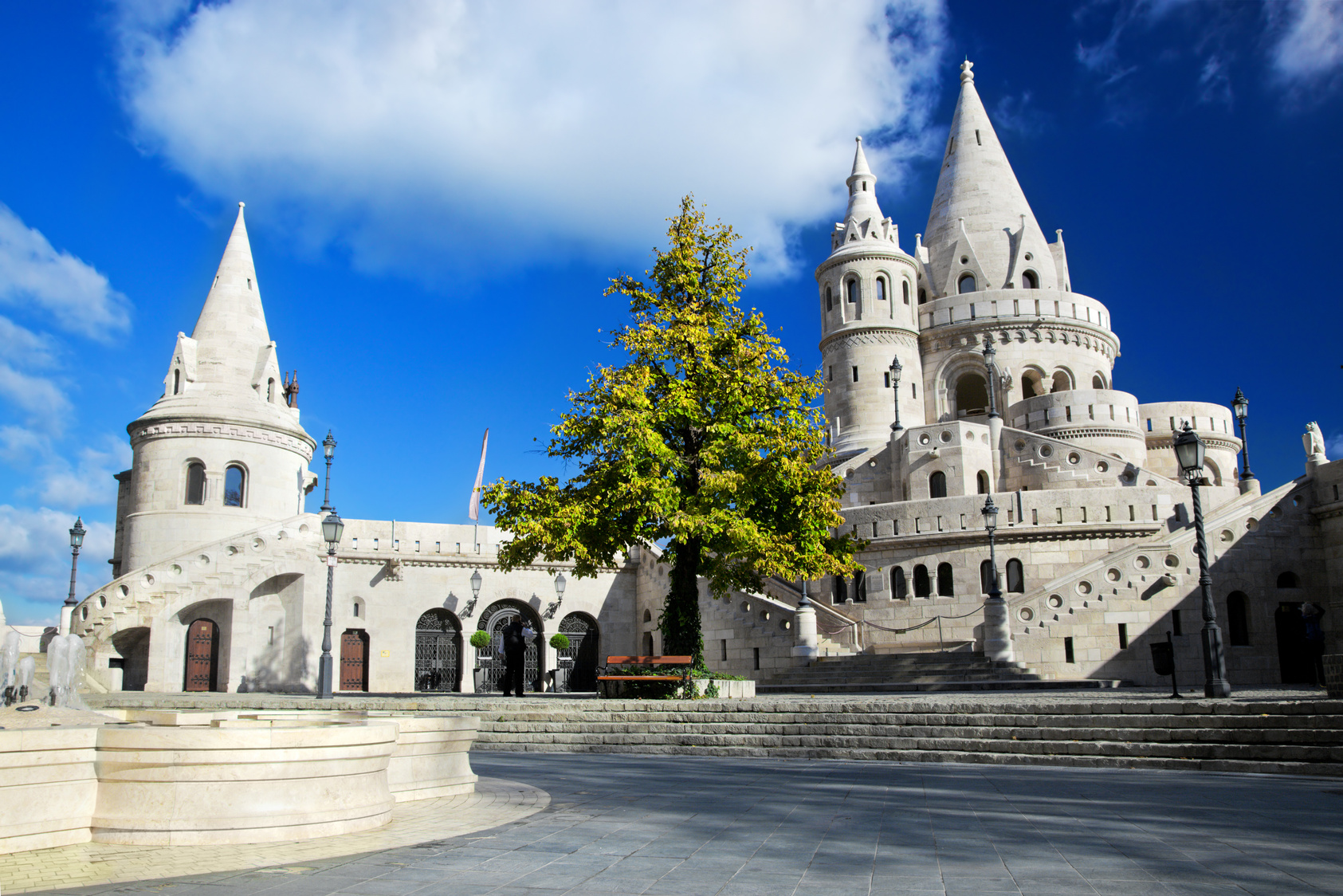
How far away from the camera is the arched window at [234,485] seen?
32750mm

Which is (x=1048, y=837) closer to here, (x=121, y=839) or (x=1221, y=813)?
(x=1221, y=813)

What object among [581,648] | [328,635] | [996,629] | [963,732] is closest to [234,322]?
[581,648]

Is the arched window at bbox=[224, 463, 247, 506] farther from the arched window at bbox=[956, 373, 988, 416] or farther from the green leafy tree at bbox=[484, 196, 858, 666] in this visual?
the arched window at bbox=[956, 373, 988, 416]

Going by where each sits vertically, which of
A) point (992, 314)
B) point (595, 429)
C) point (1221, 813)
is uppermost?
point (992, 314)

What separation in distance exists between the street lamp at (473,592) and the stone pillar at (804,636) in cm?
1146

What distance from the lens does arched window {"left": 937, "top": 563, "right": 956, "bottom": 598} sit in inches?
1197

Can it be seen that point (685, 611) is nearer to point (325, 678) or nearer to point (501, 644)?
point (325, 678)

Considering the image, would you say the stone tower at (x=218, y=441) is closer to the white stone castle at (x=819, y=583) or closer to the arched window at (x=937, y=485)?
the white stone castle at (x=819, y=583)

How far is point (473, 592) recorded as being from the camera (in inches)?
1318

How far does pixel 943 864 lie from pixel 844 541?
15296 mm

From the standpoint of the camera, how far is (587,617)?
35.1 m

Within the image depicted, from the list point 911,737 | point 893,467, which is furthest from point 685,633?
point 893,467

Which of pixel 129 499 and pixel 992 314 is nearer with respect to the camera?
pixel 129 499

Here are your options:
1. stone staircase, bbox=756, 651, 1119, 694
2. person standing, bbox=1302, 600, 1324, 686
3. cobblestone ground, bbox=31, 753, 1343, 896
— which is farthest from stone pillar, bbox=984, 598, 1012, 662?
cobblestone ground, bbox=31, 753, 1343, 896
